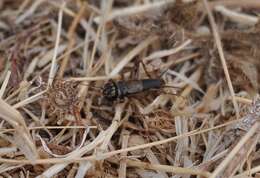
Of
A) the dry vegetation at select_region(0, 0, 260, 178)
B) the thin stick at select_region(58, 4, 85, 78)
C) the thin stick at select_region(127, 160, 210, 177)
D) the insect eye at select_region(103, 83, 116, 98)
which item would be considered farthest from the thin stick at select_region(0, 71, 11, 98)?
the thin stick at select_region(127, 160, 210, 177)

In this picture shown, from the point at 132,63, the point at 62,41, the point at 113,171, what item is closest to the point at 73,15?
the point at 62,41

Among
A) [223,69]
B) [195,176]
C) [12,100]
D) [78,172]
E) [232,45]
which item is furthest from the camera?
[232,45]

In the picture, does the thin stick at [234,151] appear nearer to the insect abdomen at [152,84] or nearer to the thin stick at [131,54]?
the insect abdomen at [152,84]

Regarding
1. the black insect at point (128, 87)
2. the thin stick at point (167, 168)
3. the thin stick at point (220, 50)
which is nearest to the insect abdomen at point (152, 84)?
the black insect at point (128, 87)

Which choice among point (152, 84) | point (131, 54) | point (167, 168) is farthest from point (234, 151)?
point (131, 54)

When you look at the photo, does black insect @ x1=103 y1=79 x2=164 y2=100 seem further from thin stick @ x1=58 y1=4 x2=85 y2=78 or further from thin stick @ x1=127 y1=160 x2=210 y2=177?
thin stick @ x1=127 y1=160 x2=210 y2=177

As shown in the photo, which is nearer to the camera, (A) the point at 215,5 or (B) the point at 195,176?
(B) the point at 195,176

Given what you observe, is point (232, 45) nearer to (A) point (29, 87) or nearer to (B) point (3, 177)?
(A) point (29, 87)

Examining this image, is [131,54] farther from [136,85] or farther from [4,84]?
[4,84]
